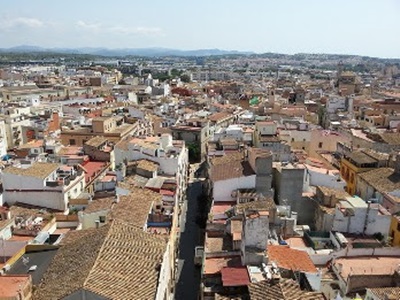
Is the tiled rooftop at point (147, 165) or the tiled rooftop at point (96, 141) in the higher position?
the tiled rooftop at point (96, 141)

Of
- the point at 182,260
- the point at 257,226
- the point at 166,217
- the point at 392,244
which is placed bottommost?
the point at 182,260

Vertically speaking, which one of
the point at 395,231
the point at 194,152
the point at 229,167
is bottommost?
the point at 194,152

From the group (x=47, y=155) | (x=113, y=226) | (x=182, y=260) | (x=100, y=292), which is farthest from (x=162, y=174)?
(x=100, y=292)

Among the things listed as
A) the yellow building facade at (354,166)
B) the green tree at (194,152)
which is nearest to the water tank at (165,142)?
the green tree at (194,152)

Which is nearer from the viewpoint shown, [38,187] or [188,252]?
[38,187]

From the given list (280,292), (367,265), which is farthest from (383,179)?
(280,292)

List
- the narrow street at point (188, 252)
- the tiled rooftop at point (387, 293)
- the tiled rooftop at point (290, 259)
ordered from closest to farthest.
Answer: the tiled rooftop at point (387, 293) < the tiled rooftop at point (290, 259) < the narrow street at point (188, 252)

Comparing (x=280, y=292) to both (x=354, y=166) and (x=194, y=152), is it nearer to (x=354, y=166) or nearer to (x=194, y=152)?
(x=354, y=166)

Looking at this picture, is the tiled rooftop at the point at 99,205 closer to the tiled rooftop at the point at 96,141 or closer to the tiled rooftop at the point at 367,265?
the tiled rooftop at the point at 96,141

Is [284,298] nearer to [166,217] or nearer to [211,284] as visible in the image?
[211,284]
